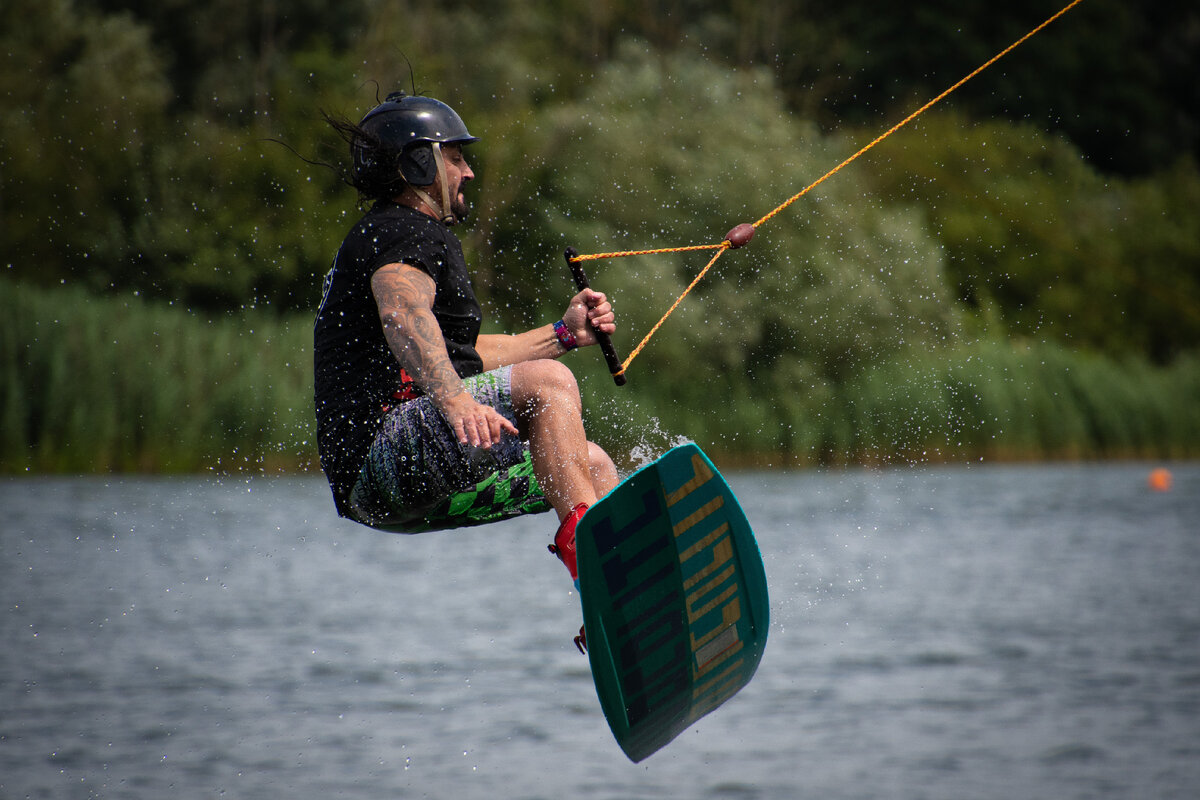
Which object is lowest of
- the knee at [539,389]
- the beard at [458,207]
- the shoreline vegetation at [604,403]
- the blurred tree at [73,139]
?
the knee at [539,389]

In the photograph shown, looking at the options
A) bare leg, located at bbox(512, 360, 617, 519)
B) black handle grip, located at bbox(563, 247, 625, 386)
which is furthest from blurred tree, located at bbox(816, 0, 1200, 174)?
bare leg, located at bbox(512, 360, 617, 519)

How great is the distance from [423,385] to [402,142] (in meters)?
0.87

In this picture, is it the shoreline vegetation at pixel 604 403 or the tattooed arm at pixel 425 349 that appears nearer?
the tattooed arm at pixel 425 349

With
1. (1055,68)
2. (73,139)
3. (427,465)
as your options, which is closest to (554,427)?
(427,465)

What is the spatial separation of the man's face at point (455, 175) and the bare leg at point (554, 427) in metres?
0.62

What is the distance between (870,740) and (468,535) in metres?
13.1

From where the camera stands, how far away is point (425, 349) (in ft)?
13.5

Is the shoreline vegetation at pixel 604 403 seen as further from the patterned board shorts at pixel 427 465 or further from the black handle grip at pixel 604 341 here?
the patterned board shorts at pixel 427 465

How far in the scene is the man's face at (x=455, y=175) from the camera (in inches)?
182

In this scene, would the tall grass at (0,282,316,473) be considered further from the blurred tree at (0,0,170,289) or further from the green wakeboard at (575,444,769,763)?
the green wakeboard at (575,444,769,763)

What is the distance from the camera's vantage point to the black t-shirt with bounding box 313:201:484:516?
4.34 meters

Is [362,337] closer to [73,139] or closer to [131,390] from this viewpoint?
[131,390]

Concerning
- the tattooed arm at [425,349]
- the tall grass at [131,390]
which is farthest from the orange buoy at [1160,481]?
the tattooed arm at [425,349]

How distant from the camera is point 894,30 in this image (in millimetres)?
39250
